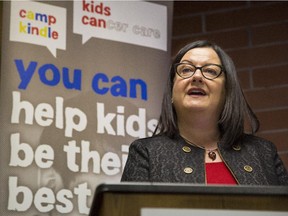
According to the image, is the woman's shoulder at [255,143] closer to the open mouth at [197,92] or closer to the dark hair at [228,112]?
the dark hair at [228,112]

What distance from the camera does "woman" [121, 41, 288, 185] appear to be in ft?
5.64

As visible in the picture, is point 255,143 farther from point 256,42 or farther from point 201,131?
point 256,42

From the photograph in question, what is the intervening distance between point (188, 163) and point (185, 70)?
312 millimetres

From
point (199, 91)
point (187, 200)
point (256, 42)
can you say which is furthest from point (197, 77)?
point (256, 42)

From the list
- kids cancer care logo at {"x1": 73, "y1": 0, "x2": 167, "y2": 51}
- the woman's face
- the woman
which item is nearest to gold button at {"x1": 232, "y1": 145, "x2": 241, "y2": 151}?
the woman

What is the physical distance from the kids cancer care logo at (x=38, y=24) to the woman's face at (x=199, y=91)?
0.74 m

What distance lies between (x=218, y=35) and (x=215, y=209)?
85.3 inches

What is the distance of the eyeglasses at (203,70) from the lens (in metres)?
1.86

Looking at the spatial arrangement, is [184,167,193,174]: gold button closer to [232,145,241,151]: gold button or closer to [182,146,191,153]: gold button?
[182,146,191,153]: gold button

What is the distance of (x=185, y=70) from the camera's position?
188cm

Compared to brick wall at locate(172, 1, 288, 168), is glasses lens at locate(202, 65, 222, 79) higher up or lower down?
lower down

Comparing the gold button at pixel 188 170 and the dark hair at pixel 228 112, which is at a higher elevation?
the dark hair at pixel 228 112

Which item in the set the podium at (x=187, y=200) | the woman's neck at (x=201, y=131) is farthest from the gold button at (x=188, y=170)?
the podium at (x=187, y=200)

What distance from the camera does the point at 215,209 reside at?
110cm
